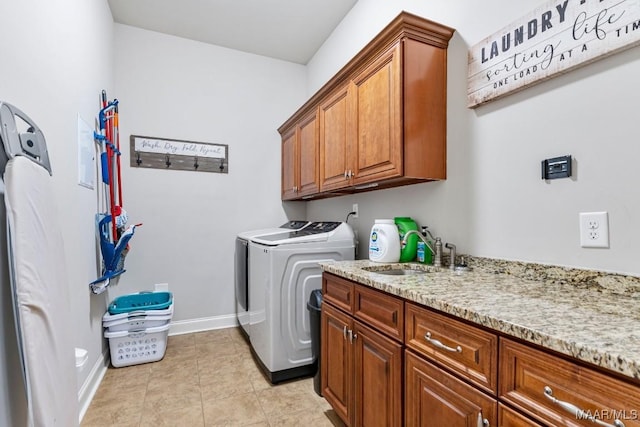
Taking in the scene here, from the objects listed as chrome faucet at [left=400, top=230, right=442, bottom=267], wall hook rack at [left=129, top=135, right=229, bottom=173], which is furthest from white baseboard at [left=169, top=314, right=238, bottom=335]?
chrome faucet at [left=400, top=230, right=442, bottom=267]

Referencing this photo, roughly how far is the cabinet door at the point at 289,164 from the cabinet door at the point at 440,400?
2187mm

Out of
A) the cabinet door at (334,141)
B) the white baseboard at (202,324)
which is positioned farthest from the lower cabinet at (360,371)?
the white baseboard at (202,324)

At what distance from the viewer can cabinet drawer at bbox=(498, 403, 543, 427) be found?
2.38 ft

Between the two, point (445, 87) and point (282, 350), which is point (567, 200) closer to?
point (445, 87)

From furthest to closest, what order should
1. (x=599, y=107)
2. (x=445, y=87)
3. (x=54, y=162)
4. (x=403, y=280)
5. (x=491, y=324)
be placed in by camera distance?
1. (x=445, y=87)
2. (x=54, y=162)
3. (x=403, y=280)
4. (x=599, y=107)
5. (x=491, y=324)

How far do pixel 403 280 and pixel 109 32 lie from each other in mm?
3187

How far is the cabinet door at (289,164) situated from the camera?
121 inches

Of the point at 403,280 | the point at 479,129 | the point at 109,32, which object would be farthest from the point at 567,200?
the point at 109,32

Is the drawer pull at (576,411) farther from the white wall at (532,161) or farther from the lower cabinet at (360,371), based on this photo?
the white wall at (532,161)

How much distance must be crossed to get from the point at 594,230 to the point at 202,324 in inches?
125

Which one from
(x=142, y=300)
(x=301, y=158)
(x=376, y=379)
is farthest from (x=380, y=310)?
(x=142, y=300)

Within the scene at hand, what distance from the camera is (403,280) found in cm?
130

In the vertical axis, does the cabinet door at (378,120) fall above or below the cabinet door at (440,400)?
above

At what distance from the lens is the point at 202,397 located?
6.51ft
